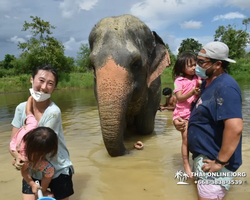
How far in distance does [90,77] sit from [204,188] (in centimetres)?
2431

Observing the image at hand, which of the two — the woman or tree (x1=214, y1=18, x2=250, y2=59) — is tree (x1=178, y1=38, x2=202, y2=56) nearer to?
tree (x1=214, y1=18, x2=250, y2=59)

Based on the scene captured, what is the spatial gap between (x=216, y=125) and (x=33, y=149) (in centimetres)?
132

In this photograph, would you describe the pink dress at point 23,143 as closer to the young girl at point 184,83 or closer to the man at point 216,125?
the man at point 216,125

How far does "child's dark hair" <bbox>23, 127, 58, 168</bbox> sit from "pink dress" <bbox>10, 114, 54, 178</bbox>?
0.09 meters

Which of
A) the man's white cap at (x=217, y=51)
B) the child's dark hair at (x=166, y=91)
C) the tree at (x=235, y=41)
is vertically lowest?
the child's dark hair at (x=166, y=91)

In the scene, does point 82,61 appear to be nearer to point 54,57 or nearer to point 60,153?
point 54,57

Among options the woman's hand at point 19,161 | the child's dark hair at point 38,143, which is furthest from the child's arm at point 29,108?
the woman's hand at point 19,161

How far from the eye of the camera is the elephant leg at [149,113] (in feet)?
14.2

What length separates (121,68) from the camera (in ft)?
9.98

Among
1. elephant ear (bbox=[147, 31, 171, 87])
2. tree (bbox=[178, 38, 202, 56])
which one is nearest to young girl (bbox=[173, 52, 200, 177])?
elephant ear (bbox=[147, 31, 171, 87])

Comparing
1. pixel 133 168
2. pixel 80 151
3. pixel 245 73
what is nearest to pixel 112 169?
pixel 133 168

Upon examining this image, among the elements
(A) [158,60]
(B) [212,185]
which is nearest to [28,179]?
(B) [212,185]

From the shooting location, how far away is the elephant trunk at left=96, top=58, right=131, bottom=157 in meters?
2.89

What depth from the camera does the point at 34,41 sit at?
80.7 ft
